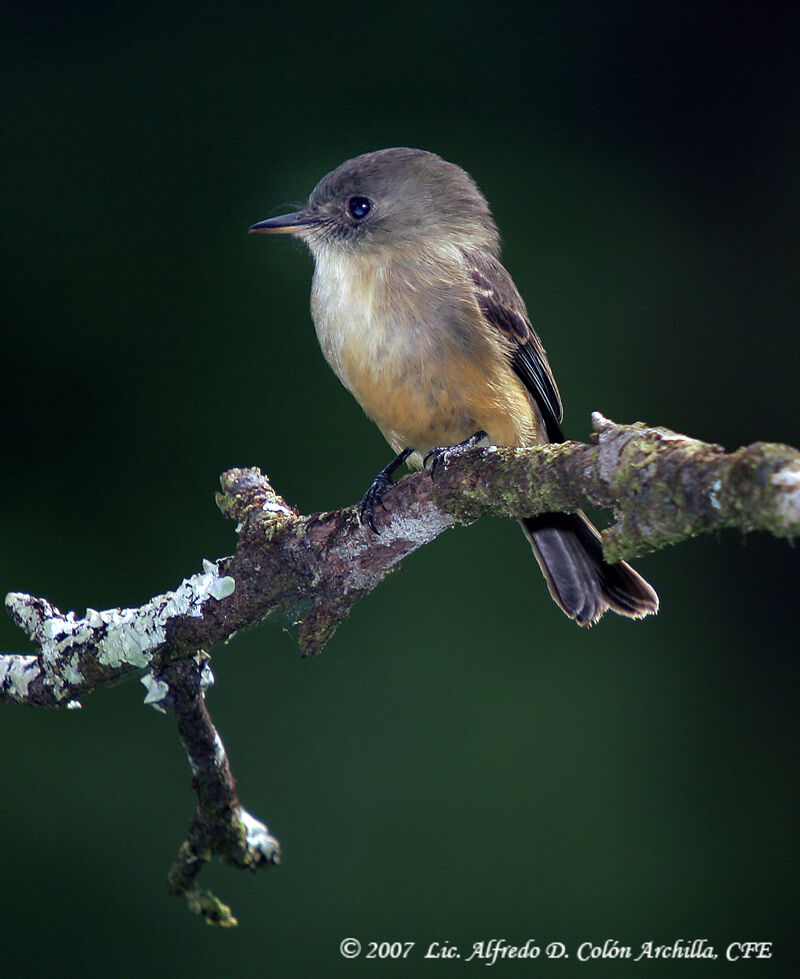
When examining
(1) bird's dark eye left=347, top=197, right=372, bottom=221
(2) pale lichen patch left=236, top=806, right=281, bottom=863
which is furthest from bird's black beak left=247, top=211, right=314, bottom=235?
(2) pale lichen patch left=236, top=806, right=281, bottom=863

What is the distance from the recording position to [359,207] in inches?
118

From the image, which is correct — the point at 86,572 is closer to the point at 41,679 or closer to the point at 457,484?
the point at 41,679

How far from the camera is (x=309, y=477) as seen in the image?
388 cm

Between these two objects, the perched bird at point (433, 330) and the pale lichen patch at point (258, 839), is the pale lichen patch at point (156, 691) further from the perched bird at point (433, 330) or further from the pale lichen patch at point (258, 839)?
the perched bird at point (433, 330)

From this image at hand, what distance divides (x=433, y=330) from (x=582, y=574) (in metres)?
0.80

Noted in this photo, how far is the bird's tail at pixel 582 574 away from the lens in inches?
99.1

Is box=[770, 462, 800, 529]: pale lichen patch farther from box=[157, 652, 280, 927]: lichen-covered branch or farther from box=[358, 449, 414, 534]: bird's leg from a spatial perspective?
box=[157, 652, 280, 927]: lichen-covered branch

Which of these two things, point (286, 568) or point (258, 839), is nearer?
point (286, 568)

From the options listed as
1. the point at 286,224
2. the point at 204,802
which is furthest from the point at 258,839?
the point at 286,224

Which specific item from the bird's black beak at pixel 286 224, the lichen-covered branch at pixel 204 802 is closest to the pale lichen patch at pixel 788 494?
the lichen-covered branch at pixel 204 802

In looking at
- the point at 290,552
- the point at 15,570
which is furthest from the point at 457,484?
the point at 15,570

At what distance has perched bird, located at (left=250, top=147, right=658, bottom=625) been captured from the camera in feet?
8.61

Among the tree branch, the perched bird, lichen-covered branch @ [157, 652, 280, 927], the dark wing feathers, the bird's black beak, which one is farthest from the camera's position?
the bird's black beak

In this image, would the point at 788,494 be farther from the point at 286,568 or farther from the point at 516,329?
the point at 516,329
